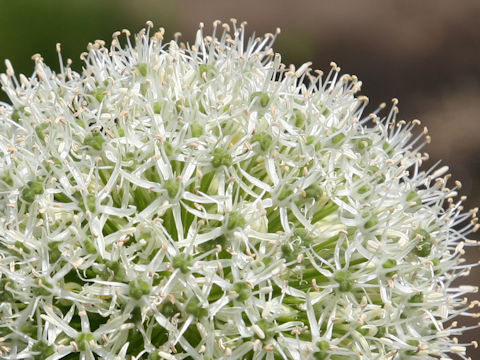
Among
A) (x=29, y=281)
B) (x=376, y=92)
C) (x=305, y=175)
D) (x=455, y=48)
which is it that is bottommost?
(x=29, y=281)

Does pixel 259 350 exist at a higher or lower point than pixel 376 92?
lower

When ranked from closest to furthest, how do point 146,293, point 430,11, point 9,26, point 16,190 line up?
1. point 146,293
2. point 16,190
3. point 9,26
4. point 430,11

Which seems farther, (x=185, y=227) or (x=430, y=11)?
(x=430, y=11)

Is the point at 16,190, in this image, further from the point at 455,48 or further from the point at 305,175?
the point at 455,48

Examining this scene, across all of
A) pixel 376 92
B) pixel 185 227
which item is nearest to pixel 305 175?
pixel 185 227

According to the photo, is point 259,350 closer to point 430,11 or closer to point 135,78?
point 135,78

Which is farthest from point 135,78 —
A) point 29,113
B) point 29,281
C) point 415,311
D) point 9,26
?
point 9,26

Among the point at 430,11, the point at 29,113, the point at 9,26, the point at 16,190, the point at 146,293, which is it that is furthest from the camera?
the point at 430,11
